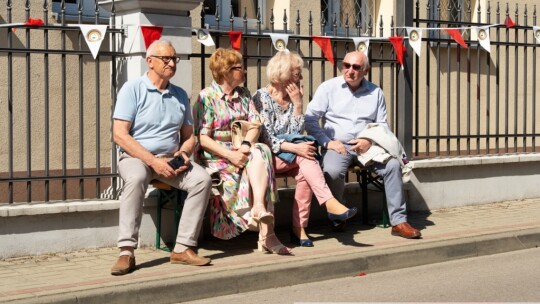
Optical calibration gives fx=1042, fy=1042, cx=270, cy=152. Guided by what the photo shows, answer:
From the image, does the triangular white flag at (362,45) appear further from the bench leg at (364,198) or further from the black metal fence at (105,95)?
the bench leg at (364,198)

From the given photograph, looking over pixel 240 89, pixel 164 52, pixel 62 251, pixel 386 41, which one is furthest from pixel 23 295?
pixel 386 41

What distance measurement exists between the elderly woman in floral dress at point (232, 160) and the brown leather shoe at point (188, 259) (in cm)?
61

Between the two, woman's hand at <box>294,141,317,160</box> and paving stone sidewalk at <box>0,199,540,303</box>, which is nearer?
paving stone sidewalk at <box>0,199,540,303</box>

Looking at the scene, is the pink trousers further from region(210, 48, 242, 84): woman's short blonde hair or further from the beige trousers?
the beige trousers

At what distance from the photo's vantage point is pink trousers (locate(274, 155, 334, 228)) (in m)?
8.51

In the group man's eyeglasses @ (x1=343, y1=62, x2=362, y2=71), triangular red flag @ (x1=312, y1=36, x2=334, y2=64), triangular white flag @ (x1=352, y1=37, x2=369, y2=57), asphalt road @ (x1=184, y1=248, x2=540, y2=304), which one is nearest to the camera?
asphalt road @ (x1=184, y1=248, x2=540, y2=304)

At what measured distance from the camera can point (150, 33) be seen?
8336 millimetres

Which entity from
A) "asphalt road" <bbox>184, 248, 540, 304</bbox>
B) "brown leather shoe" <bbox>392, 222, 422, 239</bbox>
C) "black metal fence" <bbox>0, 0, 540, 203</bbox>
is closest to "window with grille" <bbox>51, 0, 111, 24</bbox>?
"black metal fence" <bbox>0, 0, 540, 203</bbox>

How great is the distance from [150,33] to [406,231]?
274cm

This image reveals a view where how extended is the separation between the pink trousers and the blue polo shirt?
3.68 ft

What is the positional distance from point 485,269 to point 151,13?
3355 millimetres

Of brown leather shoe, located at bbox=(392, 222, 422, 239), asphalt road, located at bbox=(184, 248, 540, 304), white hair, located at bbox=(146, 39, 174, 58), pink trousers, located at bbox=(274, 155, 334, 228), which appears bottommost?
asphalt road, located at bbox=(184, 248, 540, 304)

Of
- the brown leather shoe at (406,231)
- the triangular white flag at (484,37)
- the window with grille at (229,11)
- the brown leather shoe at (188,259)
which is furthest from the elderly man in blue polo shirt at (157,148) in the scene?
the window with grille at (229,11)

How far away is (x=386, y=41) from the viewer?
10.5 m
